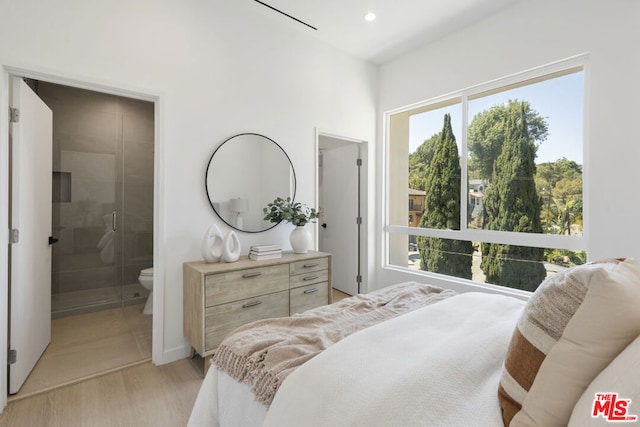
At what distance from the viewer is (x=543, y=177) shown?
2701 millimetres

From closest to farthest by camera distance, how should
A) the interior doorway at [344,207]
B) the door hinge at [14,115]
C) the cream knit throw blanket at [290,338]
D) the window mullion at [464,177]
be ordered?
the cream knit throw blanket at [290,338] < the door hinge at [14,115] < the window mullion at [464,177] < the interior doorway at [344,207]

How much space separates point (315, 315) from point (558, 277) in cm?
104

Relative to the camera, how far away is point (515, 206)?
2.86 metres

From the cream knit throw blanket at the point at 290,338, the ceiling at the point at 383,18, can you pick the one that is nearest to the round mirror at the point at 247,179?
the ceiling at the point at 383,18

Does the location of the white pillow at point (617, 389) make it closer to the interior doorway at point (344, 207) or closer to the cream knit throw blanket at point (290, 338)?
the cream knit throw blanket at point (290, 338)

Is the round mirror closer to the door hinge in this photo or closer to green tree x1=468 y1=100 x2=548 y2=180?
the door hinge

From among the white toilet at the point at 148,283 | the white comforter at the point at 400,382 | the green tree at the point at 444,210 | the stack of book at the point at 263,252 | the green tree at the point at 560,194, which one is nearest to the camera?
the white comforter at the point at 400,382

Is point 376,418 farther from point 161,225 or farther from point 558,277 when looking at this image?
point 161,225

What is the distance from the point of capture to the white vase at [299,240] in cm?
297

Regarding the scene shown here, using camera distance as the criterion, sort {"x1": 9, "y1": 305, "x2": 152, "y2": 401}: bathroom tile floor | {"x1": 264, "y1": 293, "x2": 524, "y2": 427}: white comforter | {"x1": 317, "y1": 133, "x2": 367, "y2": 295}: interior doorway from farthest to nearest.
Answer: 1. {"x1": 317, "y1": 133, "x2": 367, "y2": 295}: interior doorway
2. {"x1": 9, "y1": 305, "x2": 152, "y2": 401}: bathroom tile floor
3. {"x1": 264, "y1": 293, "x2": 524, "y2": 427}: white comforter

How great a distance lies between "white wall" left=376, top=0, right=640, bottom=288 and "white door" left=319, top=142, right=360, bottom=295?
74.8 inches

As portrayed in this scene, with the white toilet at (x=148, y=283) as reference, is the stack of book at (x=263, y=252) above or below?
above

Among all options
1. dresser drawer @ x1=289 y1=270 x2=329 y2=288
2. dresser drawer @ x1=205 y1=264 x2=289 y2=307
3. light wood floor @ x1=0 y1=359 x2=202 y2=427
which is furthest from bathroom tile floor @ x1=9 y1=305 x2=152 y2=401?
dresser drawer @ x1=289 y1=270 x2=329 y2=288

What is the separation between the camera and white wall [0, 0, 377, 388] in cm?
200
